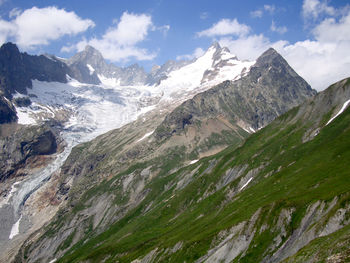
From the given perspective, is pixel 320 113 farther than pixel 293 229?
Yes

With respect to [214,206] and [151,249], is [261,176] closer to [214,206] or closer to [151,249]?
[214,206]

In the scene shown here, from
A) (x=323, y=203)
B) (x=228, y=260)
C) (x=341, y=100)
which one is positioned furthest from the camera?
(x=341, y=100)

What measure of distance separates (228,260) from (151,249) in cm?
5252

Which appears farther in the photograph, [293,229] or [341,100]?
[341,100]

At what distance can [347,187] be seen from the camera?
8394 centimetres

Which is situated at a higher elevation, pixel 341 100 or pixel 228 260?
pixel 341 100

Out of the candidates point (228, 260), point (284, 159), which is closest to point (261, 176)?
point (284, 159)

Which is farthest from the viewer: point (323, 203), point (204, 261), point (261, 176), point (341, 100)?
point (341, 100)

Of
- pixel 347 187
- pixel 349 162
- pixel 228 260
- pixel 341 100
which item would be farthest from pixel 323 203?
pixel 341 100

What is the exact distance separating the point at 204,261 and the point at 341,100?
116 m

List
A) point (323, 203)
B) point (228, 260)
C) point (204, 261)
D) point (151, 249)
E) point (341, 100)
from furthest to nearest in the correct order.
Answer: point (341, 100) → point (151, 249) → point (204, 261) → point (228, 260) → point (323, 203)

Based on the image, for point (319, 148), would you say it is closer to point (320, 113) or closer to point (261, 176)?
point (261, 176)

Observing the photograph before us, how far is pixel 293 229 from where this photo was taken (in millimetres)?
84938

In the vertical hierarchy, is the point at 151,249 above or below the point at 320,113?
below
